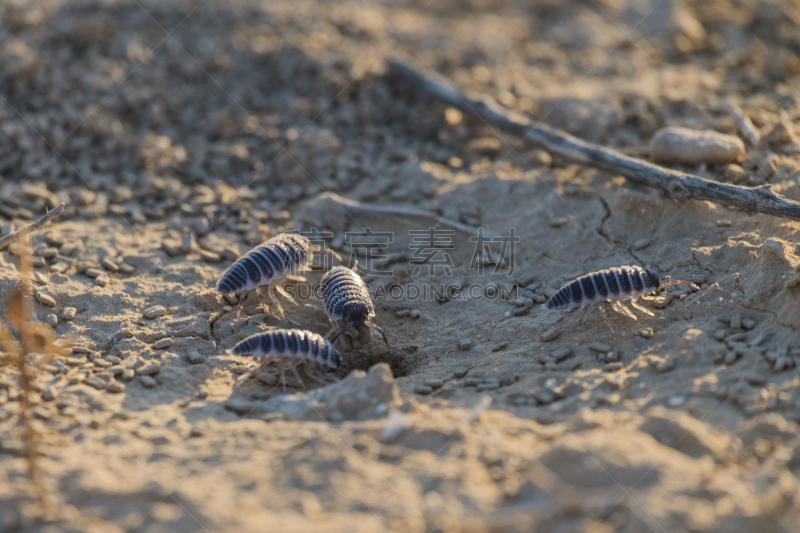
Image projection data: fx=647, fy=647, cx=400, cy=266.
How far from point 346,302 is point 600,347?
1912mm

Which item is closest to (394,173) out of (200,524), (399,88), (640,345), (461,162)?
(461,162)

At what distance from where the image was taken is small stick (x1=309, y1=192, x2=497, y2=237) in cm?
630

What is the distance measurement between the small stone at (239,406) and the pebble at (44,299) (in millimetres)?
1848

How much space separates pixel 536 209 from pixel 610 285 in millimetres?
1623

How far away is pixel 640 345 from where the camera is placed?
A: 446 cm

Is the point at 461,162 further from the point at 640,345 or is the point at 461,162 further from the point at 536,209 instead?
the point at 640,345

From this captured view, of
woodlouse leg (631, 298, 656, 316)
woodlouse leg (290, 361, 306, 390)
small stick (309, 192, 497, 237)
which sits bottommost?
woodlouse leg (290, 361, 306, 390)

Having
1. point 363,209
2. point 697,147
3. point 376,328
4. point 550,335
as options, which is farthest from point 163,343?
point 697,147

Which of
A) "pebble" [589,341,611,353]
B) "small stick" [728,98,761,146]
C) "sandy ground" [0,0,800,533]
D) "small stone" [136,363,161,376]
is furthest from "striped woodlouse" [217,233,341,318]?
"small stick" [728,98,761,146]

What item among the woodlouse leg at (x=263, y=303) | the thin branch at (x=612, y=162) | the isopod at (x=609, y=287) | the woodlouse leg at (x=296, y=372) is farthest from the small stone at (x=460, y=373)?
the thin branch at (x=612, y=162)

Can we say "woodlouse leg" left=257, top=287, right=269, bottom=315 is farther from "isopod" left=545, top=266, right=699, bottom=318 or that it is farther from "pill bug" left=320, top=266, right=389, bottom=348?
"isopod" left=545, top=266, right=699, bottom=318

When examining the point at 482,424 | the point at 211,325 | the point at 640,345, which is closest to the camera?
the point at 482,424

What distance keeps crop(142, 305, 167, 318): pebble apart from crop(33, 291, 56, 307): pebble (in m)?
0.67

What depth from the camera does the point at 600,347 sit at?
4.54 m
